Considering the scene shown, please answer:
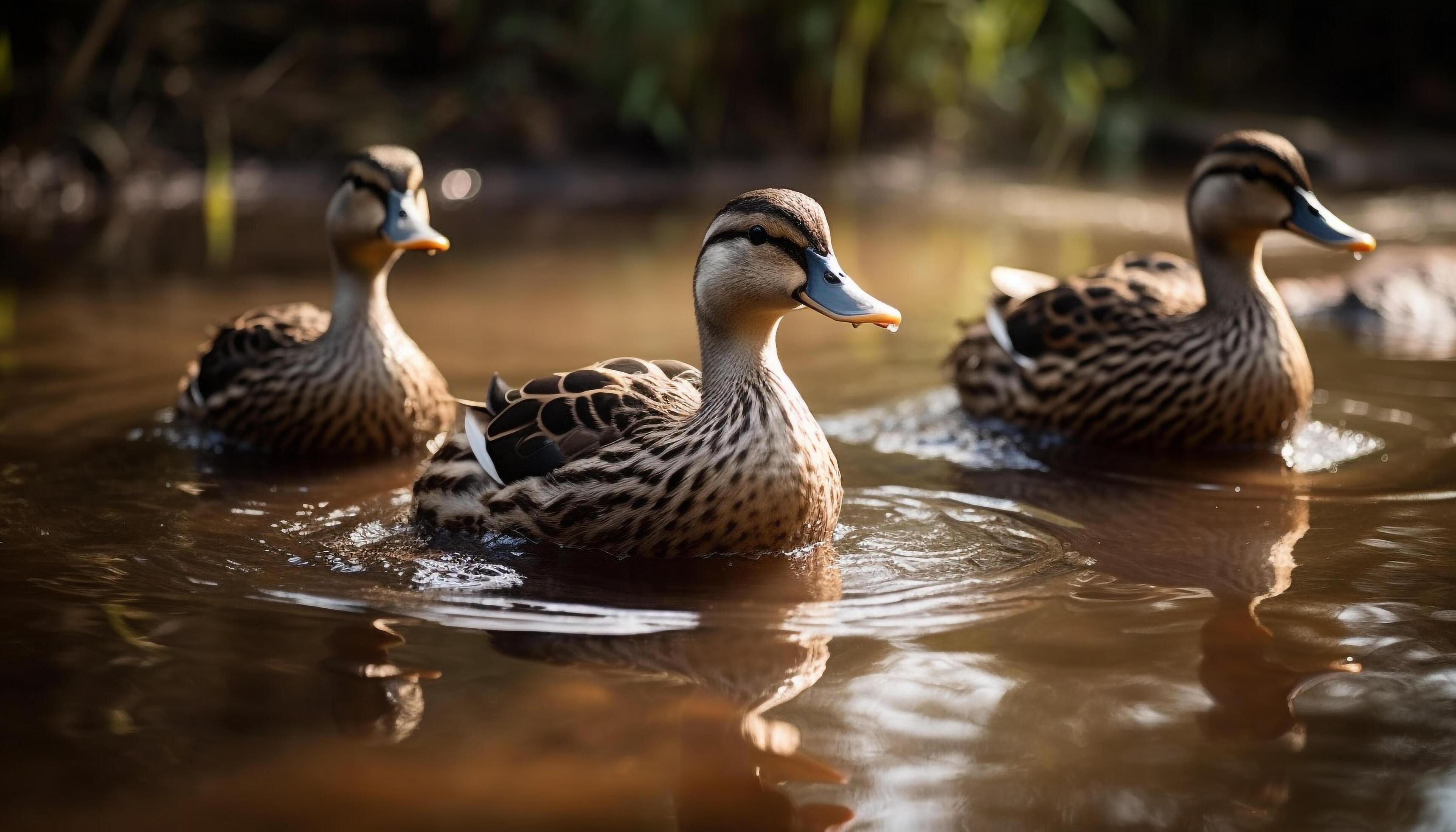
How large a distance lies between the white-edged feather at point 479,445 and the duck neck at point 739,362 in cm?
73

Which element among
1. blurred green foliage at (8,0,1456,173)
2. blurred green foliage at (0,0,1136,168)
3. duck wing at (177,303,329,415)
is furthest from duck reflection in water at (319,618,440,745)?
blurred green foliage at (0,0,1136,168)

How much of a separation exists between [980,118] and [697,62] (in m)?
3.19

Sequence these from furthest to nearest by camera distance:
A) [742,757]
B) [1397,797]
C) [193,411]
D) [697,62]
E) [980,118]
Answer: [980,118] < [697,62] < [193,411] < [742,757] < [1397,797]

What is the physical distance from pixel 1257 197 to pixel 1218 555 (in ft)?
6.81

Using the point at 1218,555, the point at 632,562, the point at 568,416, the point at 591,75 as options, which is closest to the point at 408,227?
the point at 568,416

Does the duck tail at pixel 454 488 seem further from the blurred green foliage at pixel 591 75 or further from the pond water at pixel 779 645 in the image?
the blurred green foliage at pixel 591 75

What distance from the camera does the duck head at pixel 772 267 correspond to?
4699mm

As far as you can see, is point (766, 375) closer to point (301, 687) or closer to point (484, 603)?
point (484, 603)

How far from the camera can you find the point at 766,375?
4883 millimetres

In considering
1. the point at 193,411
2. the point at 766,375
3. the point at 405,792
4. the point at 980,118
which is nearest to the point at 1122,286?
the point at 766,375

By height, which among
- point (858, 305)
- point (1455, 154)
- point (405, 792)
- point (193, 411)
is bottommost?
point (405, 792)

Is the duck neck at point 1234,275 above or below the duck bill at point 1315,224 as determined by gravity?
Answer: below

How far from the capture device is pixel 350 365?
6312 mm

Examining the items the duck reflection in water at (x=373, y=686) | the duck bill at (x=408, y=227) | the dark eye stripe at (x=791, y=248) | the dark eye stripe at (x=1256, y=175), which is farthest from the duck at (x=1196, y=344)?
the duck reflection in water at (x=373, y=686)
